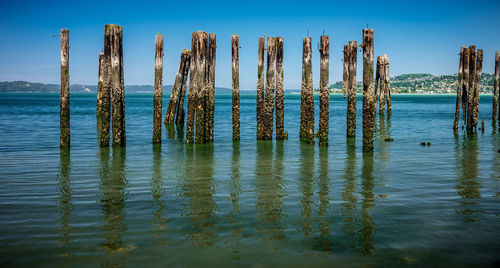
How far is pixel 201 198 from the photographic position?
22.6ft

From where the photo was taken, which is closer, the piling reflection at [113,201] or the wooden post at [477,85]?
the piling reflection at [113,201]

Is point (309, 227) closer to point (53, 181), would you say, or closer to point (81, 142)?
point (53, 181)

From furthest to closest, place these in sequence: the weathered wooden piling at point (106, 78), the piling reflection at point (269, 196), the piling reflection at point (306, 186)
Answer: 1. the weathered wooden piling at point (106, 78)
2. the piling reflection at point (306, 186)
3. the piling reflection at point (269, 196)

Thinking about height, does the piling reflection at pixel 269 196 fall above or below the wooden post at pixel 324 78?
below

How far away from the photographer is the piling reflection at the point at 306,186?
5.51m

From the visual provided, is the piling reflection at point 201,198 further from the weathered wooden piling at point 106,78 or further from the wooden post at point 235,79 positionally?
the weathered wooden piling at point 106,78

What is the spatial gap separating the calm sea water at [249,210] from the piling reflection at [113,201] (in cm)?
2

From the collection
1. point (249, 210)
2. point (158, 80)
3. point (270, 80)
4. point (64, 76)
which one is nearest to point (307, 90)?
point (270, 80)

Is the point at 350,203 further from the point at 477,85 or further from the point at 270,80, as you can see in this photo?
the point at 477,85

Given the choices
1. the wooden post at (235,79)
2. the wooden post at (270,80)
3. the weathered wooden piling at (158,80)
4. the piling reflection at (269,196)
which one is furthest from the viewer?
the wooden post at (270,80)

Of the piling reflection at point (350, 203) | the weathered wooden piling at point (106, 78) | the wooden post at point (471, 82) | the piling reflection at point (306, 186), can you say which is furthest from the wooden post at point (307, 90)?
the wooden post at point (471, 82)

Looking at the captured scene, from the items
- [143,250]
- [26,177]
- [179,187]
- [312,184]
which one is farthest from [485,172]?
[26,177]

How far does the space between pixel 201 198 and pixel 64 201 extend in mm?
2242

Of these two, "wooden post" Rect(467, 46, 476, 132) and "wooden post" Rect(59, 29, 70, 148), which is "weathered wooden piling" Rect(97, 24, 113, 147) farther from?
"wooden post" Rect(467, 46, 476, 132)
